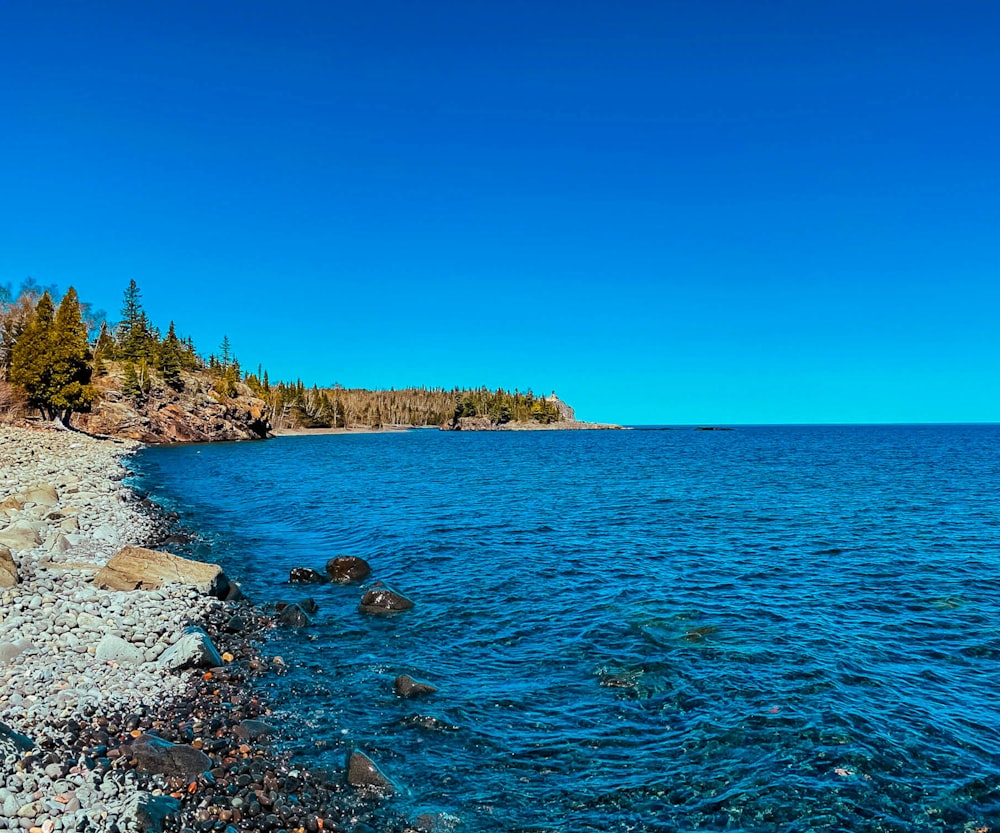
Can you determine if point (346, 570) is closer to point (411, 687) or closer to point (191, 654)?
point (191, 654)

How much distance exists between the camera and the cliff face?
118312 mm

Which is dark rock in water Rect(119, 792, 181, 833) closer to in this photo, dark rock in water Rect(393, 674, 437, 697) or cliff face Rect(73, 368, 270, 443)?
dark rock in water Rect(393, 674, 437, 697)

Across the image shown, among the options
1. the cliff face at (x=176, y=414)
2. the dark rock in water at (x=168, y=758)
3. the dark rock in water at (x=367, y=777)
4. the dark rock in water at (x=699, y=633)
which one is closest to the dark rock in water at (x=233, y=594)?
the dark rock in water at (x=168, y=758)

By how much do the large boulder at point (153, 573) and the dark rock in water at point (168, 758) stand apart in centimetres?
1020

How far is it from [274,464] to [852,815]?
280ft

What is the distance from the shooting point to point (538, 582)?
2623 cm

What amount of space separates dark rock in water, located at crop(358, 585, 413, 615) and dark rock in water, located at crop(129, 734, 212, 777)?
430 inches

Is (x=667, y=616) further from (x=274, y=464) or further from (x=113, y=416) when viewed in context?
(x=113, y=416)

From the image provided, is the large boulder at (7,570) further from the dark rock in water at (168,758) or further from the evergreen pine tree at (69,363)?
the evergreen pine tree at (69,363)

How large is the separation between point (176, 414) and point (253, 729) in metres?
138

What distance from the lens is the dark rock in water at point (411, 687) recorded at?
608 inches

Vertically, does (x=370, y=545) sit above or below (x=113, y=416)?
below

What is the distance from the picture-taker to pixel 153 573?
21062 millimetres

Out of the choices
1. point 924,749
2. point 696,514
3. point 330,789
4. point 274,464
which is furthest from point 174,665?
point 274,464
